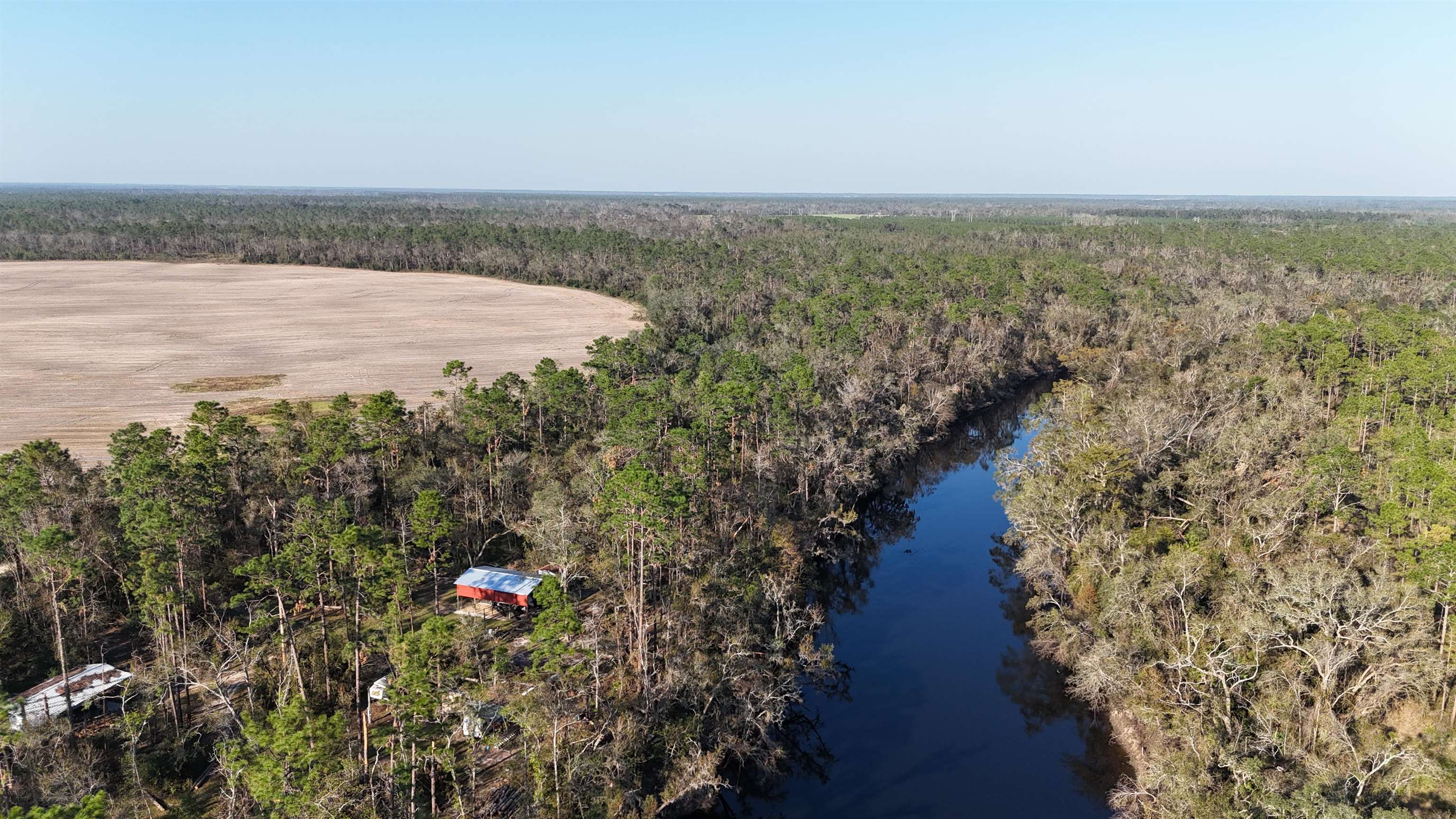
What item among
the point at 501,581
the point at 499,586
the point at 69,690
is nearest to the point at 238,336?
the point at 501,581

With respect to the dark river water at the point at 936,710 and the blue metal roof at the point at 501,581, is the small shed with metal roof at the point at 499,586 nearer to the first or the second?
the blue metal roof at the point at 501,581

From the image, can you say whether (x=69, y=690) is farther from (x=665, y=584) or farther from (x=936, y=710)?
(x=936, y=710)

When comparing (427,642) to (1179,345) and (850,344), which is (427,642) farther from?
(1179,345)

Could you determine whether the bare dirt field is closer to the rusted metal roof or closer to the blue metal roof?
the rusted metal roof

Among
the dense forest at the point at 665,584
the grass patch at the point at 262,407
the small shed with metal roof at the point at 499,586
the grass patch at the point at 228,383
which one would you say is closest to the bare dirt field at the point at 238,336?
the grass patch at the point at 228,383

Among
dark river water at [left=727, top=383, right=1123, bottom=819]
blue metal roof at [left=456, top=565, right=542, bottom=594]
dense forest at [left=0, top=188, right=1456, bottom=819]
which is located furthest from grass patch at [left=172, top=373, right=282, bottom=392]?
dark river water at [left=727, top=383, right=1123, bottom=819]

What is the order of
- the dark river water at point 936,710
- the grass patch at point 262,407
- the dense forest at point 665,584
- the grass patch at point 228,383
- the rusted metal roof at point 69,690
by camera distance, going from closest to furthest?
the dense forest at point 665,584 → the rusted metal roof at point 69,690 → the dark river water at point 936,710 → the grass patch at point 262,407 → the grass patch at point 228,383

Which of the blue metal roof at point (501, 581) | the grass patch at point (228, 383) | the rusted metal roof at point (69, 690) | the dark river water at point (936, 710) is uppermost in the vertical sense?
the grass patch at point (228, 383)
